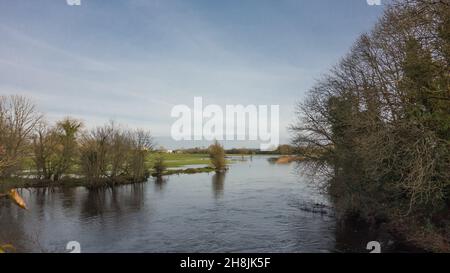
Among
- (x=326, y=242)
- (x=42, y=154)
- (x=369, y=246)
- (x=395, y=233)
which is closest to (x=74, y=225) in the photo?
(x=326, y=242)

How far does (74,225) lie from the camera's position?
17.6 metres

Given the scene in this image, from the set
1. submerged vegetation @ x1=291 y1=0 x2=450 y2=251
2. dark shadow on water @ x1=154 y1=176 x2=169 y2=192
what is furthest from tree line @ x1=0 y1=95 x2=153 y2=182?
submerged vegetation @ x1=291 y1=0 x2=450 y2=251

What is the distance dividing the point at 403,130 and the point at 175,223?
38.4 ft

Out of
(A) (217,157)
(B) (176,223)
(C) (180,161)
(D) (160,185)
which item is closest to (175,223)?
(B) (176,223)

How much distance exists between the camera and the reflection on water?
45.4 ft

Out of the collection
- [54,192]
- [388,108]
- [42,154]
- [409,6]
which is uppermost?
[409,6]

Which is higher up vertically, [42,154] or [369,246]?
[42,154]

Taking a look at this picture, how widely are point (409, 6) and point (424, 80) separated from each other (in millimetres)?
2816

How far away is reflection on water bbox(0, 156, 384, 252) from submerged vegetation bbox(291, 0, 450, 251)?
9.79ft

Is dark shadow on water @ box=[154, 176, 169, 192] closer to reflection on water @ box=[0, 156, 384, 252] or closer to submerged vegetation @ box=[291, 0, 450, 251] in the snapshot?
reflection on water @ box=[0, 156, 384, 252]

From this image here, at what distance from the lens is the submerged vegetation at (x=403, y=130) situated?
37.6ft

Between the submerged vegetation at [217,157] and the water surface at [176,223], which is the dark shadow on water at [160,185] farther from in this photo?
the submerged vegetation at [217,157]

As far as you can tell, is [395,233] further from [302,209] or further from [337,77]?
[337,77]

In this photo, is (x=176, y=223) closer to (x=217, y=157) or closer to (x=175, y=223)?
(x=175, y=223)
